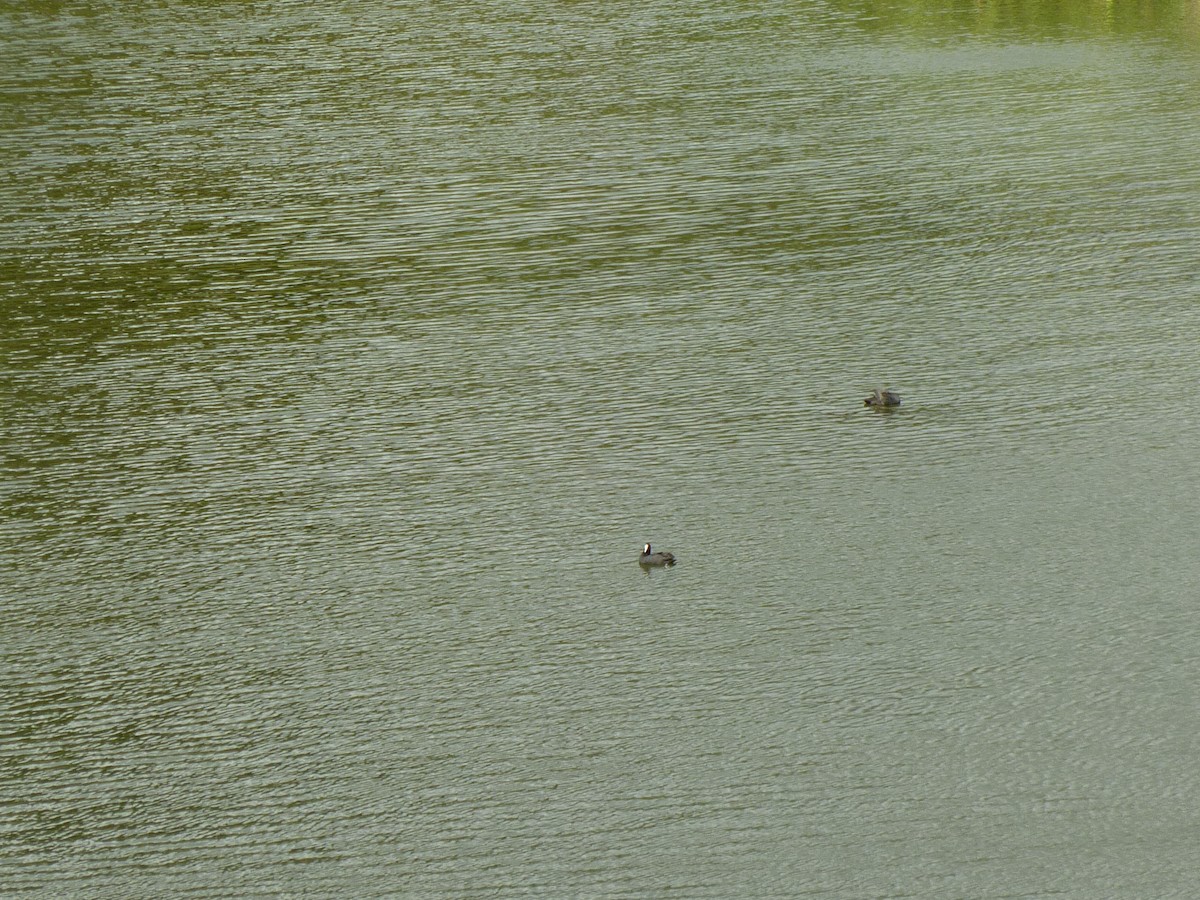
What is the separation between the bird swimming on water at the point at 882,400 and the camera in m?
12.0

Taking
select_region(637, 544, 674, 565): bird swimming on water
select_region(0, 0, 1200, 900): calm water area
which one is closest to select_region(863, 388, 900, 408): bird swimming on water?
select_region(0, 0, 1200, 900): calm water area

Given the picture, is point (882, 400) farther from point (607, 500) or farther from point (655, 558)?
point (655, 558)

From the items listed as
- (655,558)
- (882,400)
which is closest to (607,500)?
(655,558)

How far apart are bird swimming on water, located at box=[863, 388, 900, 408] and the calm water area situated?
89 mm

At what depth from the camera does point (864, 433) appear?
461 inches

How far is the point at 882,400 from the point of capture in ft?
39.4

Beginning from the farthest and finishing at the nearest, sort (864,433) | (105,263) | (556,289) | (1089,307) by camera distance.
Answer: (105,263)
(556,289)
(1089,307)
(864,433)

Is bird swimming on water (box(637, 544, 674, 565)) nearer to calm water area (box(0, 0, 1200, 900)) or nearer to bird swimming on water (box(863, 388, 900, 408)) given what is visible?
calm water area (box(0, 0, 1200, 900))

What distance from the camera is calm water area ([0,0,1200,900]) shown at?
7922mm

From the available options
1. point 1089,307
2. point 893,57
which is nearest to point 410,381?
point 1089,307

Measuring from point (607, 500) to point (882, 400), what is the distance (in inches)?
89.3

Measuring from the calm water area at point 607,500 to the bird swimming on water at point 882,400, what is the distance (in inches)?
3.5

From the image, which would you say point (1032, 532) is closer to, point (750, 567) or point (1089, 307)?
point (750, 567)

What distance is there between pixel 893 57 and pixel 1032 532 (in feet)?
45.8
